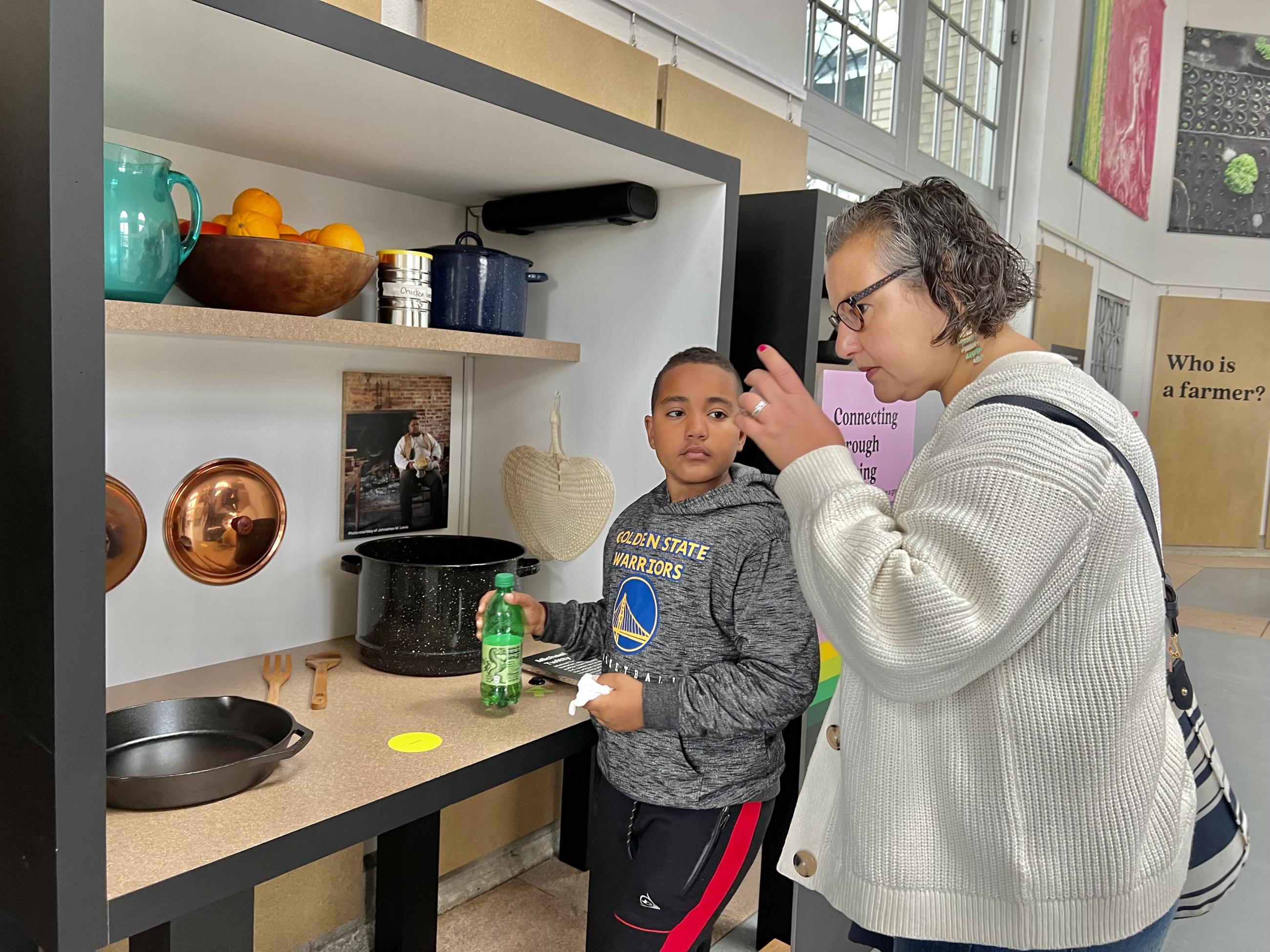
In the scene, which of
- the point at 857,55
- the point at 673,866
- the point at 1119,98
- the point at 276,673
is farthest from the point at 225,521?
the point at 1119,98

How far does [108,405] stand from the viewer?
4.74 feet

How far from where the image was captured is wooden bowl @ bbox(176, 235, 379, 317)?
4.19 ft

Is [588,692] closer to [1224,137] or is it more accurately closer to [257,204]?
[257,204]

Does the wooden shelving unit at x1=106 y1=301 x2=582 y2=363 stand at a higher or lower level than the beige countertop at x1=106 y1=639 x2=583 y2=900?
higher

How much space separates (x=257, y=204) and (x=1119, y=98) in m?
7.15

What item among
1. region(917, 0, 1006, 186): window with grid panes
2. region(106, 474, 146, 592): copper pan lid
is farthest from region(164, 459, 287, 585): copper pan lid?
region(917, 0, 1006, 186): window with grid panes

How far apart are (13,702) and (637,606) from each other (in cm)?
78

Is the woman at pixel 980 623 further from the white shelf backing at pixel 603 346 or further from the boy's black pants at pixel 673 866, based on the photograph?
the white shelf backing at pixel 603 346

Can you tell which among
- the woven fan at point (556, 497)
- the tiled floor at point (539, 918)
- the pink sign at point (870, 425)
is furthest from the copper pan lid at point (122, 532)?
the pink sign at point (870, 425)

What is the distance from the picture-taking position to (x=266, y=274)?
130cm

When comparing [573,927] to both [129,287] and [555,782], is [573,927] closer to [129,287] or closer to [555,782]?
[555,782]

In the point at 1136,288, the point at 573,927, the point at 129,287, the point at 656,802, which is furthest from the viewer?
the point at 1136,288

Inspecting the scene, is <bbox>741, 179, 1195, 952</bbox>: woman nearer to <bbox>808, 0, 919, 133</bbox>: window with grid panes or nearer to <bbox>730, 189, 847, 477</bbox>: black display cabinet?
<bbox>730, 189, 847, 477</bbox>: black display cabinet

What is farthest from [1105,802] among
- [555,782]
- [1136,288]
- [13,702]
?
[1136,288]
